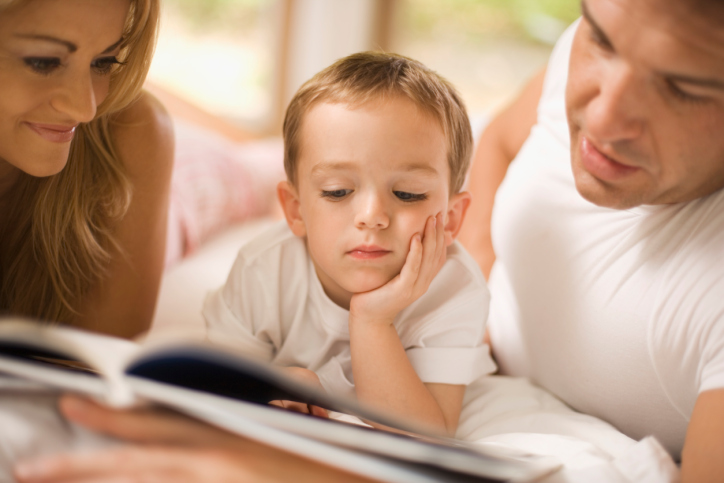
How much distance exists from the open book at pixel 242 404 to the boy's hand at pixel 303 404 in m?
0.24

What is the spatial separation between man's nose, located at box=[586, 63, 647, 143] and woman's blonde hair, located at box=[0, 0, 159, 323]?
2.34ft

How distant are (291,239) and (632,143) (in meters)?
0.60

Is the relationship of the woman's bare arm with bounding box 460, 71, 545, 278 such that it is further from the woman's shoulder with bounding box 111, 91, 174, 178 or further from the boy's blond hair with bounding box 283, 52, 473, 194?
the woman's shoulder with bounding box 111, 91, 174, 178

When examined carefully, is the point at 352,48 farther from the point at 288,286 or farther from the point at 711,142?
the point at 711,142

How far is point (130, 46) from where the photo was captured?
1.01 metres

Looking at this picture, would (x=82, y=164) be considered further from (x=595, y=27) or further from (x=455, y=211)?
(x=595, y=27)

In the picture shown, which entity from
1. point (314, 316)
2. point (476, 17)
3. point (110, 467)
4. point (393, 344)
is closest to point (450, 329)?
point (393, 344)

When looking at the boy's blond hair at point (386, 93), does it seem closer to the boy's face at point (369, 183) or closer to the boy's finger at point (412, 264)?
the boy's face at point (369, 183)

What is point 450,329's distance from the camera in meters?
1.09

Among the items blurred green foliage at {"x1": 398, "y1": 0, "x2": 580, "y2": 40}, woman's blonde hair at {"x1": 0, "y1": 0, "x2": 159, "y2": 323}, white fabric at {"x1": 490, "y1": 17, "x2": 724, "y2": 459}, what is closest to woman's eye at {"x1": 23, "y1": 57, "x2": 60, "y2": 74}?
woman's blonde hair at {"x1": 0, "y1": 0, "x2": 159, "y2": 323}

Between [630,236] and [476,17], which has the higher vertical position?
[476,17]

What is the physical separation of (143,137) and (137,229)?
179 mm

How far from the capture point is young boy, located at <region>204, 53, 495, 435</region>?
0.97 m

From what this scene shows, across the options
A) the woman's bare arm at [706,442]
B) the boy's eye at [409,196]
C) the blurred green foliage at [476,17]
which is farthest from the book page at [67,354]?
the blurred green foliage at [476,17]
